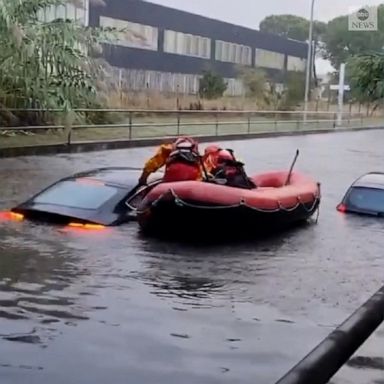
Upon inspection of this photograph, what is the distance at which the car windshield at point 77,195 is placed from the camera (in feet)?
41.0

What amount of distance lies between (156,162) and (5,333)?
5695 mm

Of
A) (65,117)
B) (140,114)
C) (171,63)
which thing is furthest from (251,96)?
(65,117)

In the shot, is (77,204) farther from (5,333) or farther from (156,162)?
(5,333)

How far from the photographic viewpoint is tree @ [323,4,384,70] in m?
46.6

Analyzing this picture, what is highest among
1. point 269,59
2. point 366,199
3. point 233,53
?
point 233,53

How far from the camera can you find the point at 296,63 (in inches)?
2857

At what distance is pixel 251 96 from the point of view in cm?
5319

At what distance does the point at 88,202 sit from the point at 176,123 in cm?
2122

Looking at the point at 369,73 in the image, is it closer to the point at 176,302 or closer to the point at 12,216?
the point at 12,216

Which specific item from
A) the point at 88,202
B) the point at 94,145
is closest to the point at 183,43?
the point at 94,145

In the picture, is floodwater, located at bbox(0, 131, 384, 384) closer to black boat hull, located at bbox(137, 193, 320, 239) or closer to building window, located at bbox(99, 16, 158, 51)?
black boat hull, located at bbox(137, 193, 320, 239)

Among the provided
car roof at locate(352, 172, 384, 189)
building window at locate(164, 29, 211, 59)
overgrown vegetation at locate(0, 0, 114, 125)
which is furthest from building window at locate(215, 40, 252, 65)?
car roof at locate(352, 172, 384, 189)

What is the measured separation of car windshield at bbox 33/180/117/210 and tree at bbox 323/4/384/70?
31.9 m

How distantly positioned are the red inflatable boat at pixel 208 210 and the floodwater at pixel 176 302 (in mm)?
299
